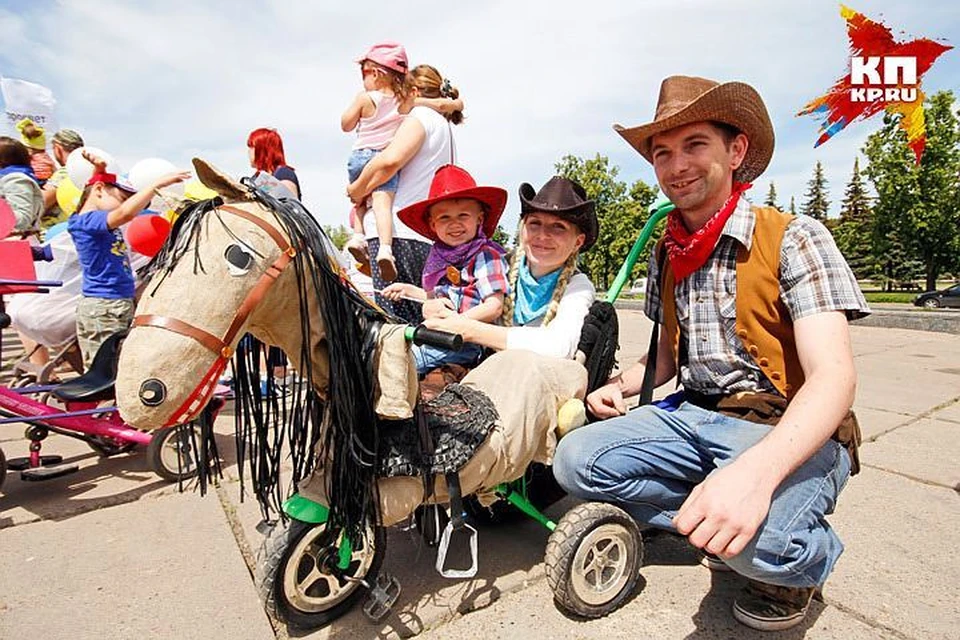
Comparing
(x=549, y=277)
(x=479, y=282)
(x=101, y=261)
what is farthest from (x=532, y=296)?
(x=101, y=261)

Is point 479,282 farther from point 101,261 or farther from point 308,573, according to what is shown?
point 101,261

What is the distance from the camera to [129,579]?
75.5 inches

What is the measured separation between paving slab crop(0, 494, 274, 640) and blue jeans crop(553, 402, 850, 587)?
113 centimetres

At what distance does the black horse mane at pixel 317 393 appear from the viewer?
1283 mm

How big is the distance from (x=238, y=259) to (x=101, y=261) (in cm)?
305

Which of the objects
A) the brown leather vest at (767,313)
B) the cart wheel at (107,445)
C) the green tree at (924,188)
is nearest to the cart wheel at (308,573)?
→ the brown leather vest at (767,313)

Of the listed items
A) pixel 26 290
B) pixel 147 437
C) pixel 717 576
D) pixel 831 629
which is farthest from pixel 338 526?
pixel 26 290

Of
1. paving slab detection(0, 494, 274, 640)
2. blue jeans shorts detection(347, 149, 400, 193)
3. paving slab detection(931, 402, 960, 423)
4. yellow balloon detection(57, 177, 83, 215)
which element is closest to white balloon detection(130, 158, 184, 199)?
yellow balloon detection(57, 177, 83, 215)

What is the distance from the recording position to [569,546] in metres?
1.60

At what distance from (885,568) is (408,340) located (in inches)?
77.0

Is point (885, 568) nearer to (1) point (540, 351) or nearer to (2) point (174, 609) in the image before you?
(1) point (540, 351)

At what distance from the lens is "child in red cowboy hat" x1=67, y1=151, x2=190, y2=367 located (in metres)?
3.41

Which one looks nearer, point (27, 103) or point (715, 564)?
point (715, 564)

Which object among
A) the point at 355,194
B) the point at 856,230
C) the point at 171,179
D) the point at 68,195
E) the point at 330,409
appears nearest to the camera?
the point at 330,409
